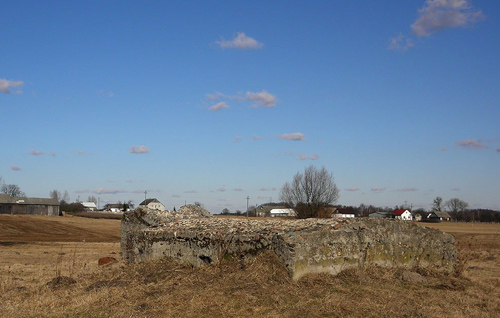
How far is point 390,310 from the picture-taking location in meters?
7.27

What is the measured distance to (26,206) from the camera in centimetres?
7962

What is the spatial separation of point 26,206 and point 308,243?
82.0 metres

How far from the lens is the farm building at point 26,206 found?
7869cm

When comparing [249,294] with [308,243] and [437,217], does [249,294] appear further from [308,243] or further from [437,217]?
[437,217]

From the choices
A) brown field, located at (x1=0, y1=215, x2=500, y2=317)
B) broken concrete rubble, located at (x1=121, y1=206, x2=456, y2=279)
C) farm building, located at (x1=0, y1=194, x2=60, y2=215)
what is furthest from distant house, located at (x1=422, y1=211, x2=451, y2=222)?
brown field, located at (x1=0, y1=215, x2=500, y2=317)

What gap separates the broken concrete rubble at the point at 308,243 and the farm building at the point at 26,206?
75.2 metres

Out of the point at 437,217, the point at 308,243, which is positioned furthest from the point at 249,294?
the point at 437,217

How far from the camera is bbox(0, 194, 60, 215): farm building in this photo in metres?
78.7

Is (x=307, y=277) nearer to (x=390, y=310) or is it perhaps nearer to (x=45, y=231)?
(x=390, y=310)

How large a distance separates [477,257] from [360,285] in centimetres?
1058

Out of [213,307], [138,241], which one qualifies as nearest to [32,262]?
[138,241]

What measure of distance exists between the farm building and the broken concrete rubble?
75172 mm

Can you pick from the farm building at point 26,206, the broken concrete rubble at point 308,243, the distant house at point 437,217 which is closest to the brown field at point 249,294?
the broken concrete rubble at point 308,243

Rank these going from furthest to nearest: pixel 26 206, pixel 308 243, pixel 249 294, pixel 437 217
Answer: pixel 437 217 < pixel 26 206 < pixel 308 243 < pixel 249 294
